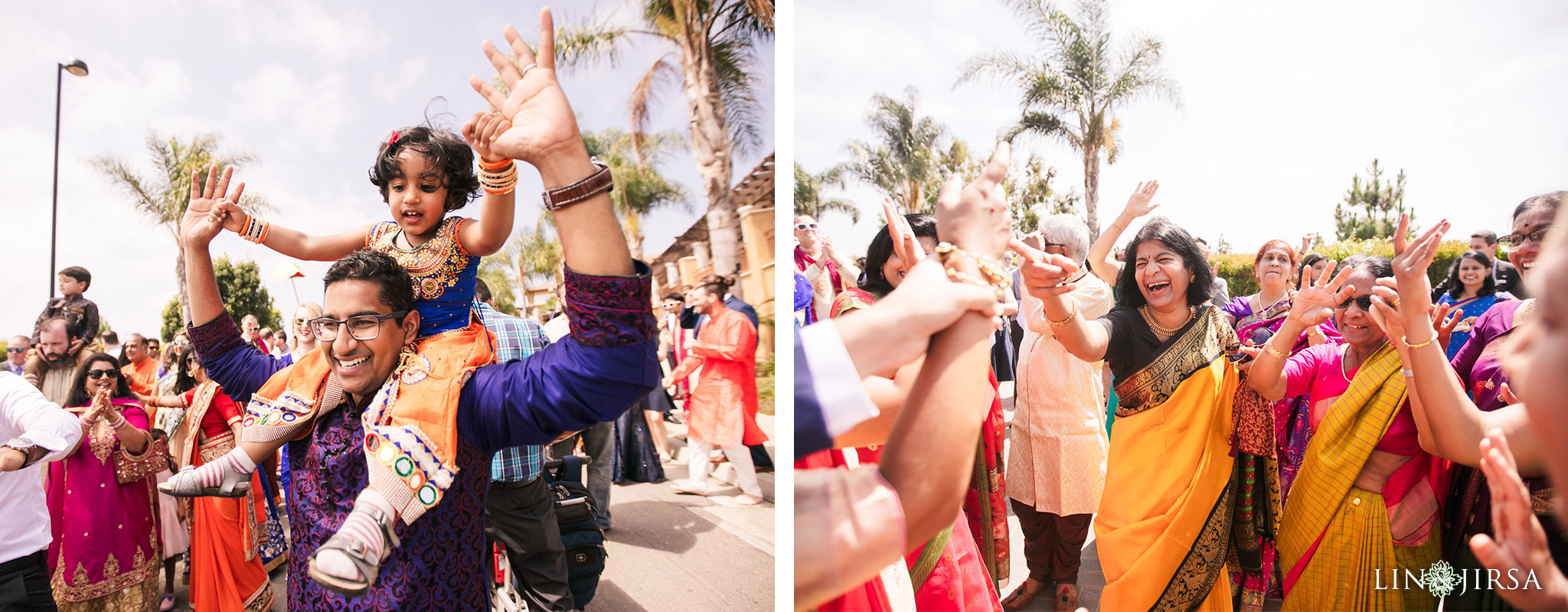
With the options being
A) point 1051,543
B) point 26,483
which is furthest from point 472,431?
point 1051,543

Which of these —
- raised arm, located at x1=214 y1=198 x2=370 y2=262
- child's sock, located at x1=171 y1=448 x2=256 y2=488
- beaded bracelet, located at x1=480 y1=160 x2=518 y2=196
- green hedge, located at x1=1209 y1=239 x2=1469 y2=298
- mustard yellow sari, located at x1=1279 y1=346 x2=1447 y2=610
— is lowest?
mustard yellow sari, located at x1=1279 y1=346 x2=1447 y2=610

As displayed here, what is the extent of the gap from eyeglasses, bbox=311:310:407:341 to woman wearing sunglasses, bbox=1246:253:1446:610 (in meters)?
2.51

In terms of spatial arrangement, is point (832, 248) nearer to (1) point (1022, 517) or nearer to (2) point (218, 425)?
(1) point (1022, 517)

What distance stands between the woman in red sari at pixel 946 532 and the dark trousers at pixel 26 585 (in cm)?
303

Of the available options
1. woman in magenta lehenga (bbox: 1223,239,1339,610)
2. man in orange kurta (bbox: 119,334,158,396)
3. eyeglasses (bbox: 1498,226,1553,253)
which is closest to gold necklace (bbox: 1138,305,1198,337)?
woman in magenta lehenga (bbox: 1223,239,1339,610)

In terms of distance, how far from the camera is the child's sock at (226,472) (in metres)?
1.51

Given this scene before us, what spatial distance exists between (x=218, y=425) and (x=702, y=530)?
2692 mm

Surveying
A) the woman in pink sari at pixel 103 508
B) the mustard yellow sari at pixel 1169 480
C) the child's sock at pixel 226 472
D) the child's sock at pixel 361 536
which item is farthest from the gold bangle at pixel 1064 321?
the woman in pink sari at pixel 103 508

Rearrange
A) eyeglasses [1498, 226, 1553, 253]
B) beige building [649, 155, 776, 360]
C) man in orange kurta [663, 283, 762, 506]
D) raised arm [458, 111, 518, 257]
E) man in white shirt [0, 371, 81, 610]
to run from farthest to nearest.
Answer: beige building [649, 155, 776, 360] → man in orange kurta [663, 283, 762, 506] → man in white shirt [0, 371, 81, 610] → eyeglasses [1498, 226, 1553, 253] → raised arm [458, 111, 518, 257]

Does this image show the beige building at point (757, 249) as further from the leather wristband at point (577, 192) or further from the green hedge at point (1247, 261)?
the green hedge at point (1247, 261)

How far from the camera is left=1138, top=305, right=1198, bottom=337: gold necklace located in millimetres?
2373

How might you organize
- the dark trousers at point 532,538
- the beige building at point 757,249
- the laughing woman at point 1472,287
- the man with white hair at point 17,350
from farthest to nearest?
the beige building at point 757,249 → the man with white hair at point 17,350 → the laughing woman at point 1472,287 → the dark trousers at point 532,538

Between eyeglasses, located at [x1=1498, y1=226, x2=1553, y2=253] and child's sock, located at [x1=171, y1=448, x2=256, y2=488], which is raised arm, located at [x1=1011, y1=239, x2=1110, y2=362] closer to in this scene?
eyeglasses, located at [x1=1498, y1=226, x2=1553, y2=253]

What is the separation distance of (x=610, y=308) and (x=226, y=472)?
1.08 metres
